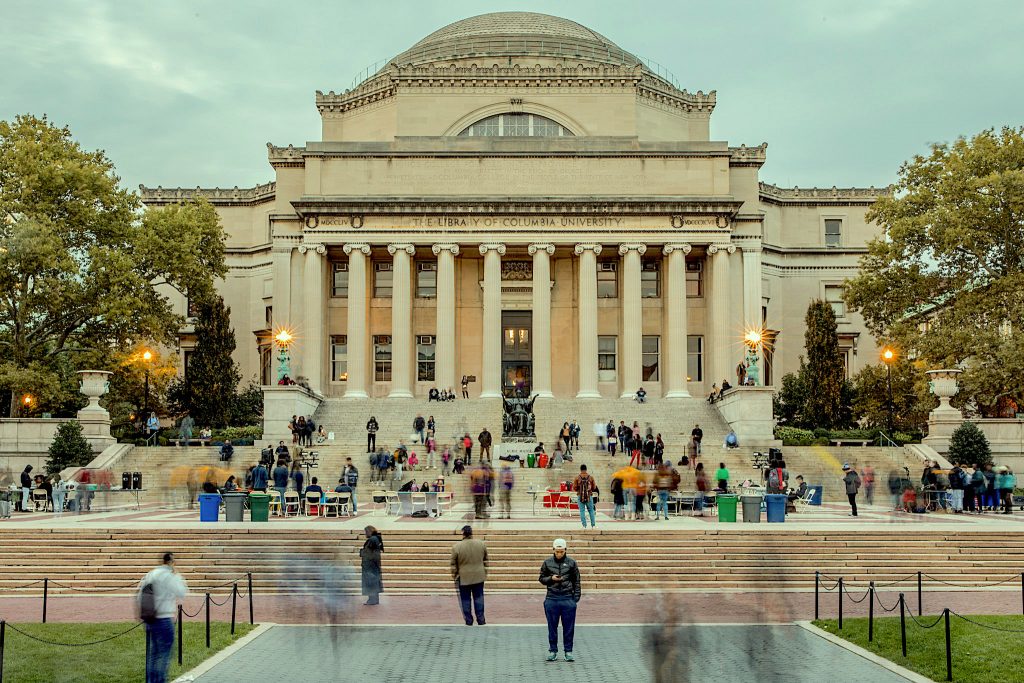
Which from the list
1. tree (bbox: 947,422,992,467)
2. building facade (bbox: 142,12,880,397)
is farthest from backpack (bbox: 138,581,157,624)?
building facade (bbox: 142,12,880,397)

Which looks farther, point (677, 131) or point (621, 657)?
point (677, 131)

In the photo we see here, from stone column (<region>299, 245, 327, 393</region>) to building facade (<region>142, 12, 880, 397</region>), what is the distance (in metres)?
0.11

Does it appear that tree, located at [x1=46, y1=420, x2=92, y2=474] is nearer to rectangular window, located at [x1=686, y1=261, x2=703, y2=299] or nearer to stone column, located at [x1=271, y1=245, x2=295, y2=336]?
stone column, located at [x1=271, y1=245, x2=295, y2=336]

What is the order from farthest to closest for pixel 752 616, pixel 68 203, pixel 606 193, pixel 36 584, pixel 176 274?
1. pixel 606 193
2. pixel 176 274
3. pixel 68 203
4. pixel 36 584
5. pixel 752 616

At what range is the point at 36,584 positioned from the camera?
22.7 metres

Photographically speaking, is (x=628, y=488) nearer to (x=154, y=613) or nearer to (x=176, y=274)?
(x=154, y=613)

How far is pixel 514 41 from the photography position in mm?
70250

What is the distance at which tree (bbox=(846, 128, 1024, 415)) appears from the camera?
149 ft

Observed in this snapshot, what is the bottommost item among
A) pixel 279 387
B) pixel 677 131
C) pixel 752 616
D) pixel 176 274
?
pixel 752 616

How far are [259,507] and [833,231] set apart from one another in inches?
2004

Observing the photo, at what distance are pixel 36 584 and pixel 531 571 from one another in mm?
9934

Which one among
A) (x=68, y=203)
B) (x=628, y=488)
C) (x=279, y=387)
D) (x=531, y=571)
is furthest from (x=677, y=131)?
(x=531, y=571)

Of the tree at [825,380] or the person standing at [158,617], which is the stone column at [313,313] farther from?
the person standing at [158,617]

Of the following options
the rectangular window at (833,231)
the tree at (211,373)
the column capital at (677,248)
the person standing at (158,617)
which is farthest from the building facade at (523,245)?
the person standing at (158,617)
